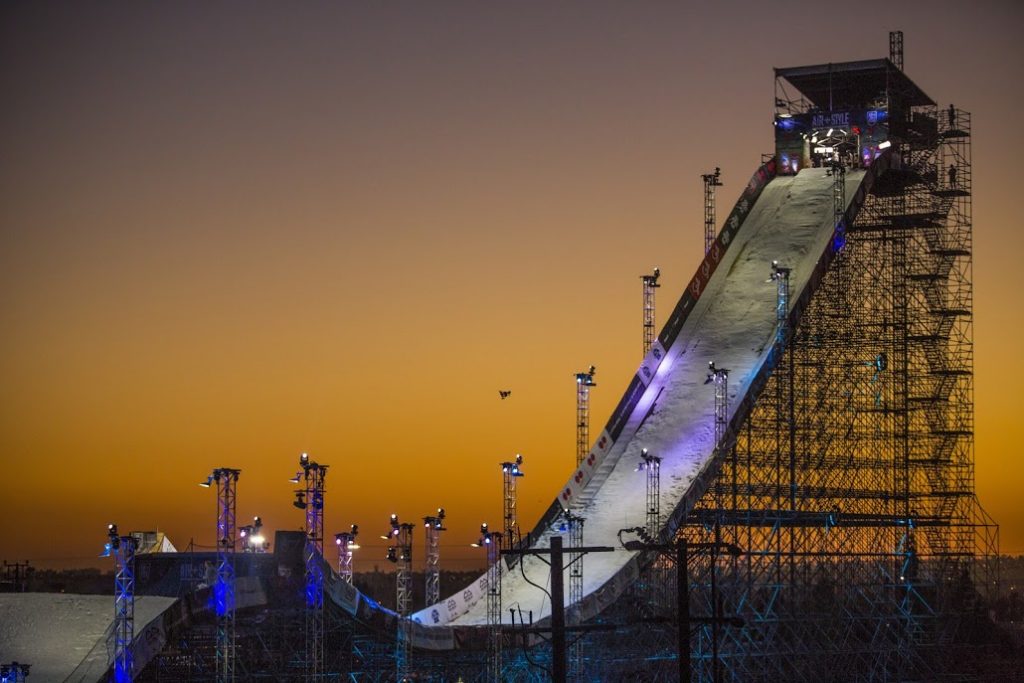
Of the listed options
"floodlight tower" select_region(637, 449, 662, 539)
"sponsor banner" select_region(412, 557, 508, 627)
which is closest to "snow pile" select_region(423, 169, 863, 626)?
"sponsor banner" select_region(412, 557, 508, 627)

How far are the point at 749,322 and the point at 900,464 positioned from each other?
18.9ft

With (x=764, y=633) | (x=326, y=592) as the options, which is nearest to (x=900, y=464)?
(x=764, y=633)

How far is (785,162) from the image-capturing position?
60500 mm

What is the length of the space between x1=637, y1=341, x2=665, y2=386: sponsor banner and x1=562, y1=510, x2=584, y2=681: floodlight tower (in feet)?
25.9

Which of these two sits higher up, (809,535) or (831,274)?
(831,274)

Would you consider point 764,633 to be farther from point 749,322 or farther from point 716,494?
point 749,322

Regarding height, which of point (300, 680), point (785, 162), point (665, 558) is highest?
point (785, 162)

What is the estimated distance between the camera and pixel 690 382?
5441 cm

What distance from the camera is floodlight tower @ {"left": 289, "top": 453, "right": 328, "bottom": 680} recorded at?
4494 cm

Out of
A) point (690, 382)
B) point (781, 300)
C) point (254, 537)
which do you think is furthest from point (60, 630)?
point (781, 300)

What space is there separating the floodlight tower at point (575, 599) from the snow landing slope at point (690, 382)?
43 cm

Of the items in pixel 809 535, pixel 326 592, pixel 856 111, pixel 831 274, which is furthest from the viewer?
pixel 856 111

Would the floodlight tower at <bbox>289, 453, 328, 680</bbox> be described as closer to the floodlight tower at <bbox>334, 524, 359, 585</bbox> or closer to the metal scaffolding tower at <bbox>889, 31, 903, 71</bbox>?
the floodlight tower at <bbox>334, 524, 359, 585</bbox>

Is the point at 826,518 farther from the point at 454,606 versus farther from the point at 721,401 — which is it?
the point at 454,606
